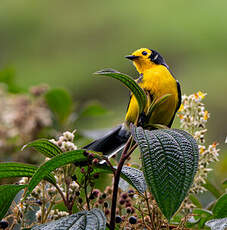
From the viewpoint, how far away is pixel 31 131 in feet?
5.11

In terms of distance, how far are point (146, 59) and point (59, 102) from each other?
1.73ft

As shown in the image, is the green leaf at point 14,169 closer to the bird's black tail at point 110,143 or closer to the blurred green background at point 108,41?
the bird's black tail at point 110,143

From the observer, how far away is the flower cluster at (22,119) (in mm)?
1547

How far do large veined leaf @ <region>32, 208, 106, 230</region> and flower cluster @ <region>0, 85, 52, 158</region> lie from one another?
102 centimetres

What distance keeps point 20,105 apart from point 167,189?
1248 mm

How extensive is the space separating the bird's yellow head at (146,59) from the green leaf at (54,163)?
89cm

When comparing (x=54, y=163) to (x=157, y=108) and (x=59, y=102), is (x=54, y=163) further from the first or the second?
(x=59, y=102)

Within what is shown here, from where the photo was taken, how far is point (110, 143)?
3.24ft

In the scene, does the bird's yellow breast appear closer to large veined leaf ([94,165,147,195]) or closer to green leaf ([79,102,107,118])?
large veined leaf ([94,165,147,195])

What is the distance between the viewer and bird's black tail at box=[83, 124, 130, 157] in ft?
3.04

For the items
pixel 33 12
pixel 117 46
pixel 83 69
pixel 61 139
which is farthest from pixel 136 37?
pixel 61 139

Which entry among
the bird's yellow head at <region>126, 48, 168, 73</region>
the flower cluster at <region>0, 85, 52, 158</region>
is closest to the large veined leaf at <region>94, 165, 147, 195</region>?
the bird's yellow head at <region>126, 48, 168, 73</region>

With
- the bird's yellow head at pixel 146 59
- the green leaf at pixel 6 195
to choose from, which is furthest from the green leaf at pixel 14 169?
the bird's yellow head at pixel 146 59

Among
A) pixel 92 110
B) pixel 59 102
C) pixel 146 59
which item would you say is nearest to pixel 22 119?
pixel 59 102
